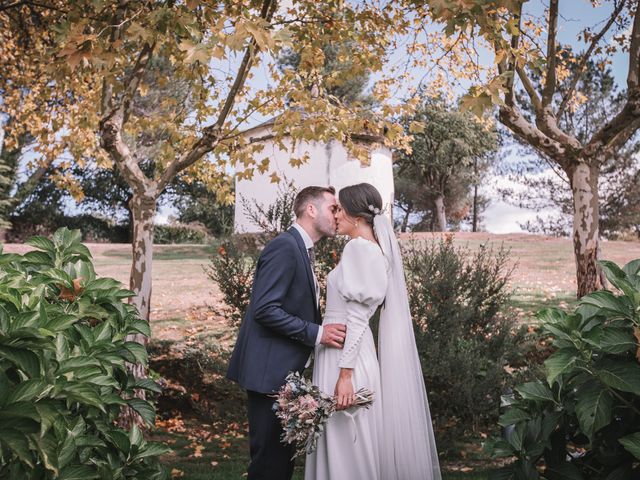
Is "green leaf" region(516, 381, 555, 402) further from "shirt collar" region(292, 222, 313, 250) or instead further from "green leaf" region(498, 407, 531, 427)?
"shirt collar" region(292, 222, 313, 250)

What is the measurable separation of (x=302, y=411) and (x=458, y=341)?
13.8 ft

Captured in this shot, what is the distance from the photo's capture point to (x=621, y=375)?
265 centimetres

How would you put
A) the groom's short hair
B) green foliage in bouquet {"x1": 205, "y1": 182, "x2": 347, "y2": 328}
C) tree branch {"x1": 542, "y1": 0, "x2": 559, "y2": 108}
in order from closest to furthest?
1. the groom's short hair
2. green foliage in bouquet {"x1": 205, "y1": 182, "x2": 347, "y2": 328}
3. tree branch {"x1": 542, "y1": 0, "x2": 559, "y2": 108}

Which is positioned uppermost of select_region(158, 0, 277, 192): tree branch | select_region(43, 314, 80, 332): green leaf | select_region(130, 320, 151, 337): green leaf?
select_region(158, 0, 277, 192): tree branch

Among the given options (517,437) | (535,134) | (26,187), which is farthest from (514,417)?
(26,187)

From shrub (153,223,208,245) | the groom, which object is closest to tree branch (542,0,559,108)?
the groom

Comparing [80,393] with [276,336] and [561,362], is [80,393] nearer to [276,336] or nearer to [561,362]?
[276,336]

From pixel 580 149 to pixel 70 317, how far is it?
8252 mm

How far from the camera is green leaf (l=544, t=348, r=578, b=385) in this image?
2.71m

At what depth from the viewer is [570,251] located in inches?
938

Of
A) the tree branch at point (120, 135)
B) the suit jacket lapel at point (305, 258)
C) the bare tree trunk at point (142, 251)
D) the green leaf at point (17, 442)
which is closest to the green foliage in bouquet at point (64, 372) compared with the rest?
the green leaf at point (17, 442)

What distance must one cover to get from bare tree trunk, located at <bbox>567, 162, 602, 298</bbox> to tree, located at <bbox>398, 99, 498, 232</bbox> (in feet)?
98.8

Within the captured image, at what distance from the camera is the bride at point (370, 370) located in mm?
3641

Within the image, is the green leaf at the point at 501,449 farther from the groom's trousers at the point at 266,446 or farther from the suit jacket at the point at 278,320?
the groom's trousers at the point at 266,446
